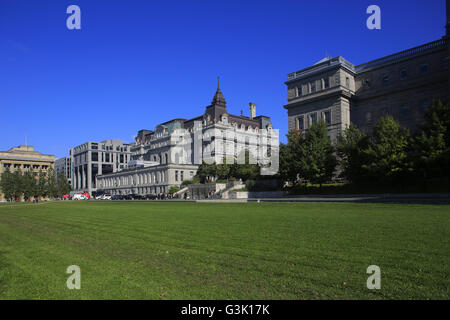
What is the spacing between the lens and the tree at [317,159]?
39.7 m

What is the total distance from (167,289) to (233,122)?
9357 cm

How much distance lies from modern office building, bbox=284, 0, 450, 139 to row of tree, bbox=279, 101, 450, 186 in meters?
14.5

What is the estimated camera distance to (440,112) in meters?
31.8

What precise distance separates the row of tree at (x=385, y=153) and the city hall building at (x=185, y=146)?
46.1m

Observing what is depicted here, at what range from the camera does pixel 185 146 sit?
335 feet

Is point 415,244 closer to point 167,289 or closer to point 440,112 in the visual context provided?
point 167,289

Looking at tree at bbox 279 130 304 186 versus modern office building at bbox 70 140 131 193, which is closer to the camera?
tree at bbox 279 130 304 186

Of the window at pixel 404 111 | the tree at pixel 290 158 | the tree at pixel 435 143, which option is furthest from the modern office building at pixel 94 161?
the tree at pixel 435 143

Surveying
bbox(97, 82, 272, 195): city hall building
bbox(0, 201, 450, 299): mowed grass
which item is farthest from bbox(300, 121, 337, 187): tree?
bbox(97, 82, 272, 195): city hall building

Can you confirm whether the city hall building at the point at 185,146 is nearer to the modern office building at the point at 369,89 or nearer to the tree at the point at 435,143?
the modern office building at the point at 369,89

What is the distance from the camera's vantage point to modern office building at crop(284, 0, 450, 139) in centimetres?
4853

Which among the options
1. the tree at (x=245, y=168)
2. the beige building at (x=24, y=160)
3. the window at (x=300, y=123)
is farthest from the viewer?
the beige building at (x=24, y=160)

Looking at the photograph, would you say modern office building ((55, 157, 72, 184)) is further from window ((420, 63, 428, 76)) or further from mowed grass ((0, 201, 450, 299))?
mowed grass ((0, 201, 450, 299))

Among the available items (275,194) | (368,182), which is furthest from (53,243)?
(275,194)
